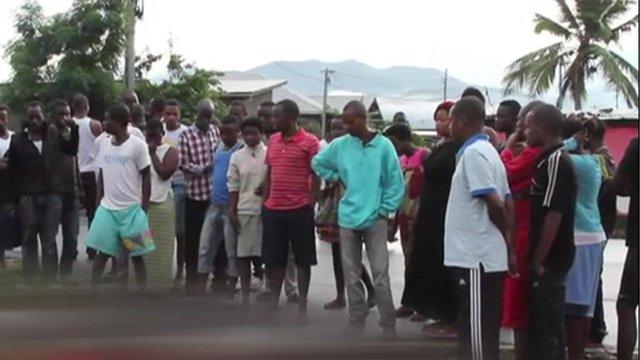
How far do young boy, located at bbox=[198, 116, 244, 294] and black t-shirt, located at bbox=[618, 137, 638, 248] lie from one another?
3491 millimetres

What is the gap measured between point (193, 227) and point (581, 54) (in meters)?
31.4

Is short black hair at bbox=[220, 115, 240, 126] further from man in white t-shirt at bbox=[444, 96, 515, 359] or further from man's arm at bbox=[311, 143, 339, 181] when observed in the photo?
man in white t-shirt at bbox=[444, 96, 515, 359]

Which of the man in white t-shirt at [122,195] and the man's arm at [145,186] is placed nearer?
the man in white t-shirt at [122,195]

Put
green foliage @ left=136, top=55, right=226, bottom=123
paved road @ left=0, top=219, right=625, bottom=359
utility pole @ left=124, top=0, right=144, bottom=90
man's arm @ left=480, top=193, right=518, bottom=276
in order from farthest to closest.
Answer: green foliage @ left=136, top=55, right=226, bottom=123
utility pole @ left=124, top=0, right=144, bottom=90
man's arm @ left=480, top=193, right=518, bottom=276
paved road @ left=0, top=219, right=625, bottom=359

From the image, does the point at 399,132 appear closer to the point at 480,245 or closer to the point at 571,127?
the point at 571,127

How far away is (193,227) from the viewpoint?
9.18 m

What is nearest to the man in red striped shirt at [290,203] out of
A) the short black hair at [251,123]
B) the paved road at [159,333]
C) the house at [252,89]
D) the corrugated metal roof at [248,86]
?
the short black hair at [251,123]

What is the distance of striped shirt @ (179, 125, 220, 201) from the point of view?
29.7 feet

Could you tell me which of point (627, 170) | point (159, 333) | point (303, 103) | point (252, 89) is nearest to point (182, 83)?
point (627, 170)

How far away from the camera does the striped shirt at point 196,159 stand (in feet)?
29.7

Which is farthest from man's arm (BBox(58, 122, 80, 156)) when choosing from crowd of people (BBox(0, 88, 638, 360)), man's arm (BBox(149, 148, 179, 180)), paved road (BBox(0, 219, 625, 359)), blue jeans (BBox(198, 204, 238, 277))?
paved road (BBox(0, 219, 625, 359))

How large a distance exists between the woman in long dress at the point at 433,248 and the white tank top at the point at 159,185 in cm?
271

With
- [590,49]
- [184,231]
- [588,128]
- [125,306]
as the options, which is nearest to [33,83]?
[184,231]

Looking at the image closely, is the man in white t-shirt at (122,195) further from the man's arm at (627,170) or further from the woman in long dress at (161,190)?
the man's arm at (627,170)
